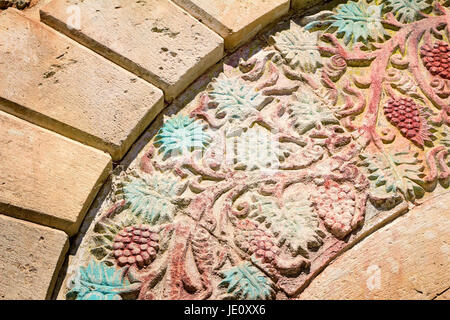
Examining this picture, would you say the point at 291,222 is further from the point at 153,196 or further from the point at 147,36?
the point at 147,36

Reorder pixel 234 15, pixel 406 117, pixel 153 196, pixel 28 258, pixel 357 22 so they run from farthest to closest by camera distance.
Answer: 1. pixel 357 22
2. pixel 234 15
3. pixel 406 117
4. pixel 153 196
5. pixel 28 258

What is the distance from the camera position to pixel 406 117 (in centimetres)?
229

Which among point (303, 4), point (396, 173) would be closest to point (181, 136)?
point (396, 173)

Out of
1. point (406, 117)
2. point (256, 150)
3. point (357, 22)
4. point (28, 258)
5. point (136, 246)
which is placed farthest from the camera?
point (357, 22)

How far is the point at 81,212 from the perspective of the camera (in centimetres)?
198

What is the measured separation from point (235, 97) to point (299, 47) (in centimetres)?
36

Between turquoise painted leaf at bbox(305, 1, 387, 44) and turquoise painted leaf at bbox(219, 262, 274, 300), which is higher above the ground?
turquoise painted leaf at bbox(305, 1, 387, 44)

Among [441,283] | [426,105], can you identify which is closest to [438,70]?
[426,105]

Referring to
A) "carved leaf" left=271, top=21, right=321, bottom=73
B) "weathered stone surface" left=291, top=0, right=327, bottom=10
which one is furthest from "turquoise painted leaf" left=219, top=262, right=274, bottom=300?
"weathered stone surface" left=291, top=0, right=327, bottom=10

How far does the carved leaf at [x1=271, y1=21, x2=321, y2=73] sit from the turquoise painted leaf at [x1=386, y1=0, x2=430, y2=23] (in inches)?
14.4

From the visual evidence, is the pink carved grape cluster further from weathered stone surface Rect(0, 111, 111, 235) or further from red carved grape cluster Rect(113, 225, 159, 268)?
weathered stone surface Rect(0, 111, 111, 235)

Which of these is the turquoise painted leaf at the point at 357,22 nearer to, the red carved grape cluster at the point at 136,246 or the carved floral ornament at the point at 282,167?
the carved floral ornament at the point at 282,167

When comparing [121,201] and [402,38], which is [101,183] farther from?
[402,38]

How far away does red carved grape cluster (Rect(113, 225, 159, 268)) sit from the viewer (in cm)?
193
